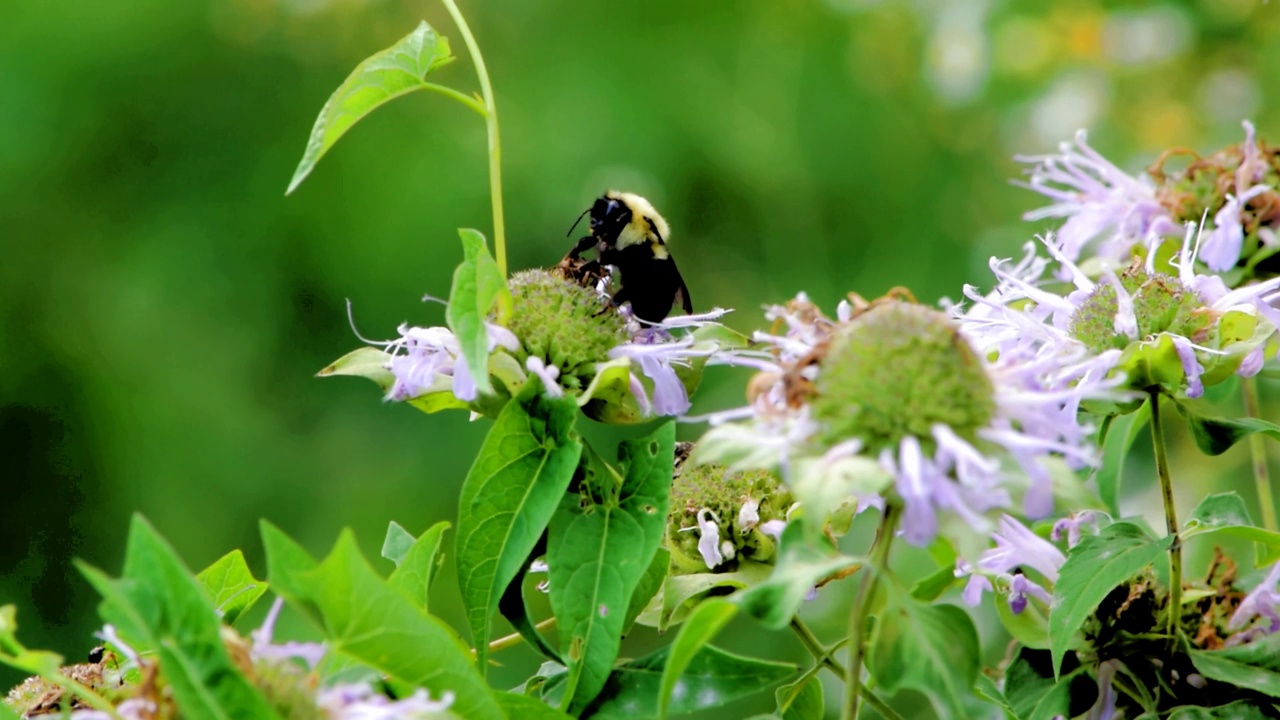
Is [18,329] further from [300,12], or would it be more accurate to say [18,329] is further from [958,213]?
[958,213]

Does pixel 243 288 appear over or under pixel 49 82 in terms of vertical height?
under

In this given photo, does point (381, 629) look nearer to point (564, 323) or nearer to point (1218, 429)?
point (564, 323)

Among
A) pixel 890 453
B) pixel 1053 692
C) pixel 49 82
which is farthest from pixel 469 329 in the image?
pixel 49 82

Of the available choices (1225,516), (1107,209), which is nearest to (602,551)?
(1225,516)

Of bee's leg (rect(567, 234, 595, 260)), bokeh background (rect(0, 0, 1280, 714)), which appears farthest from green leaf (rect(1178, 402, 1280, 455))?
bokeh background (rect(0, 0, 1280, 714))

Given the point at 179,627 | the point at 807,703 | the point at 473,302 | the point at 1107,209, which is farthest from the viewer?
the point at 1107,209

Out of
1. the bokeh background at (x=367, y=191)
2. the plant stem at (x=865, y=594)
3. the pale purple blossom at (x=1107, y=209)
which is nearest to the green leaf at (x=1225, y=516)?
the pale purple blossom at (x=1107, y=209)
